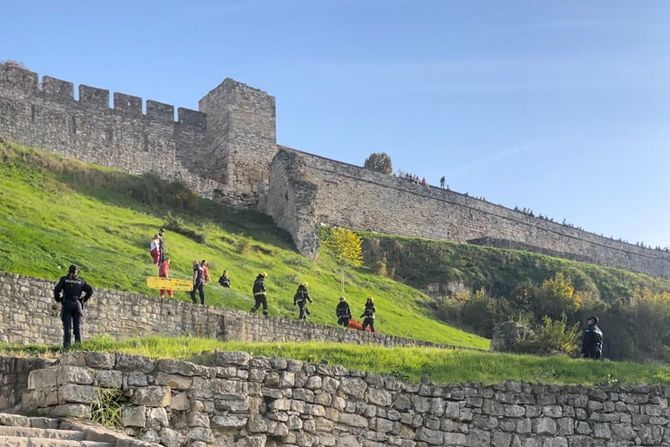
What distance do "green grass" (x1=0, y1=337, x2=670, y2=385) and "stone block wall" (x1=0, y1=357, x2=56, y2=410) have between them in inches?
44.8

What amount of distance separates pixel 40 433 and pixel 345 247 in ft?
108

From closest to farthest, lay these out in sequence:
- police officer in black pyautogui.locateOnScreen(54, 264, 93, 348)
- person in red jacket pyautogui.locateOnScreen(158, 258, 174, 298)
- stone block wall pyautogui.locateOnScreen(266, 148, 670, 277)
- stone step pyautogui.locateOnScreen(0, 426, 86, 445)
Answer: stone step pyautogui.locateOnScreen(0, 426, 86, 445), police officer in black pyautogui.locateOnScreen(54, 264, 93, 348), person in red jacket pyautogui.locateOnScreen(158, 258, 174, 298), stone block wall pyautogui.locateOnScreen(266, 148, 670, 277)

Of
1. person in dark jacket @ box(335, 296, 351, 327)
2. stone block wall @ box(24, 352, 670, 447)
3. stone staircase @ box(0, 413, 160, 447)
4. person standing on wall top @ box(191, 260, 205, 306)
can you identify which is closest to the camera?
stone staircase @ box(0, 413, 160, 447)

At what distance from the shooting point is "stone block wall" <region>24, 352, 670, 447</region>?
11.1 meters

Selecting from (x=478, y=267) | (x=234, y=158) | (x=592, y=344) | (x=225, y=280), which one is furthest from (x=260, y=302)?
(x=478, y=267)

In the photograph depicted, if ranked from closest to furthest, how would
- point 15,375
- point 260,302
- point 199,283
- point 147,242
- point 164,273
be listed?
point 15,375, point 199,283, point 164,273, point 260,302, point 147,242

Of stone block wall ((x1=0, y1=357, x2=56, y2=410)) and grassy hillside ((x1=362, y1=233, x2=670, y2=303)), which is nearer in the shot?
stone block wall ((x1=0, y1=357, x2=56, y2=410))

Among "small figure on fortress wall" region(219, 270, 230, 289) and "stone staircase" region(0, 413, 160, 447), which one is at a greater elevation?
"small figure on fortress wall" region(219, 270, 230, 289)

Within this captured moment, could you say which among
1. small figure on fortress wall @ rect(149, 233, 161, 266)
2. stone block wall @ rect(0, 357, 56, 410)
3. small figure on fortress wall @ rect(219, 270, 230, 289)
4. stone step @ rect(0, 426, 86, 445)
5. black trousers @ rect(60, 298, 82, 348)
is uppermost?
small figure on fortress wall @ rect(149, 233, 161, 266)

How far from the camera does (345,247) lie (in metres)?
42.4

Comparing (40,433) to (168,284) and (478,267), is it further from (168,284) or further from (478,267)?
(478,267)

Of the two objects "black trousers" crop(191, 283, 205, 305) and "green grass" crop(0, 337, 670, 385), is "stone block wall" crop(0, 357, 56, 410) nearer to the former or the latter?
"green grass" crop(0, 337, 670, 385)

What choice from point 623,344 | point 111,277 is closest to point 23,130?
point 111,277

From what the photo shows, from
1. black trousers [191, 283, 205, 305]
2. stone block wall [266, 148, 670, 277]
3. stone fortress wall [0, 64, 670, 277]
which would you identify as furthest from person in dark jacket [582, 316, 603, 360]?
stone fortress wall [0, 64, 670, 277]
